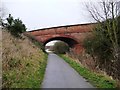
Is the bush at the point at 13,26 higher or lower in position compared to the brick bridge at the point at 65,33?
higher

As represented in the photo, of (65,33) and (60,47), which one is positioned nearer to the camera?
(65,33)

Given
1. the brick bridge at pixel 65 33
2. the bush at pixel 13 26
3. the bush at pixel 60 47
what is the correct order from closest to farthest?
the bush at pixel 13 26 < the brick bridge at pixel 65 33 < the bush at pixel 60 47

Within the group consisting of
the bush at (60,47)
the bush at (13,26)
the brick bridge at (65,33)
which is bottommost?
the bush at (60,47)

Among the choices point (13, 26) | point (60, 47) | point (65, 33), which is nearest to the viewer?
point (13, 26)

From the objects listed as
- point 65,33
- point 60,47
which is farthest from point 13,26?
point 60,47

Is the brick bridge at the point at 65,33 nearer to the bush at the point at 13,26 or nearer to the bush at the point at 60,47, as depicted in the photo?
the bush at the point at 60,47

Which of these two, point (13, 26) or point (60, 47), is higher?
point (13, 26)

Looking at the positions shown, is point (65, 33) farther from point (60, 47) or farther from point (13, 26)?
point (13, 26)

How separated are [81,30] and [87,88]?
41061 mm

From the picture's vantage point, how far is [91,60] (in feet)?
64.1

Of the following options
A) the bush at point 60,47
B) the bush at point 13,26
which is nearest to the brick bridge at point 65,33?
the bush at point 60,47

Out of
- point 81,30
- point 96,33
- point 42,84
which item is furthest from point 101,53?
point 81,30

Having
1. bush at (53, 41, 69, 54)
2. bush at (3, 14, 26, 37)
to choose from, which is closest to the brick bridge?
bush at (53, 41, 69, 54)

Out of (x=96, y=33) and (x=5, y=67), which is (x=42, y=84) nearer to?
(x=5, y=67)
